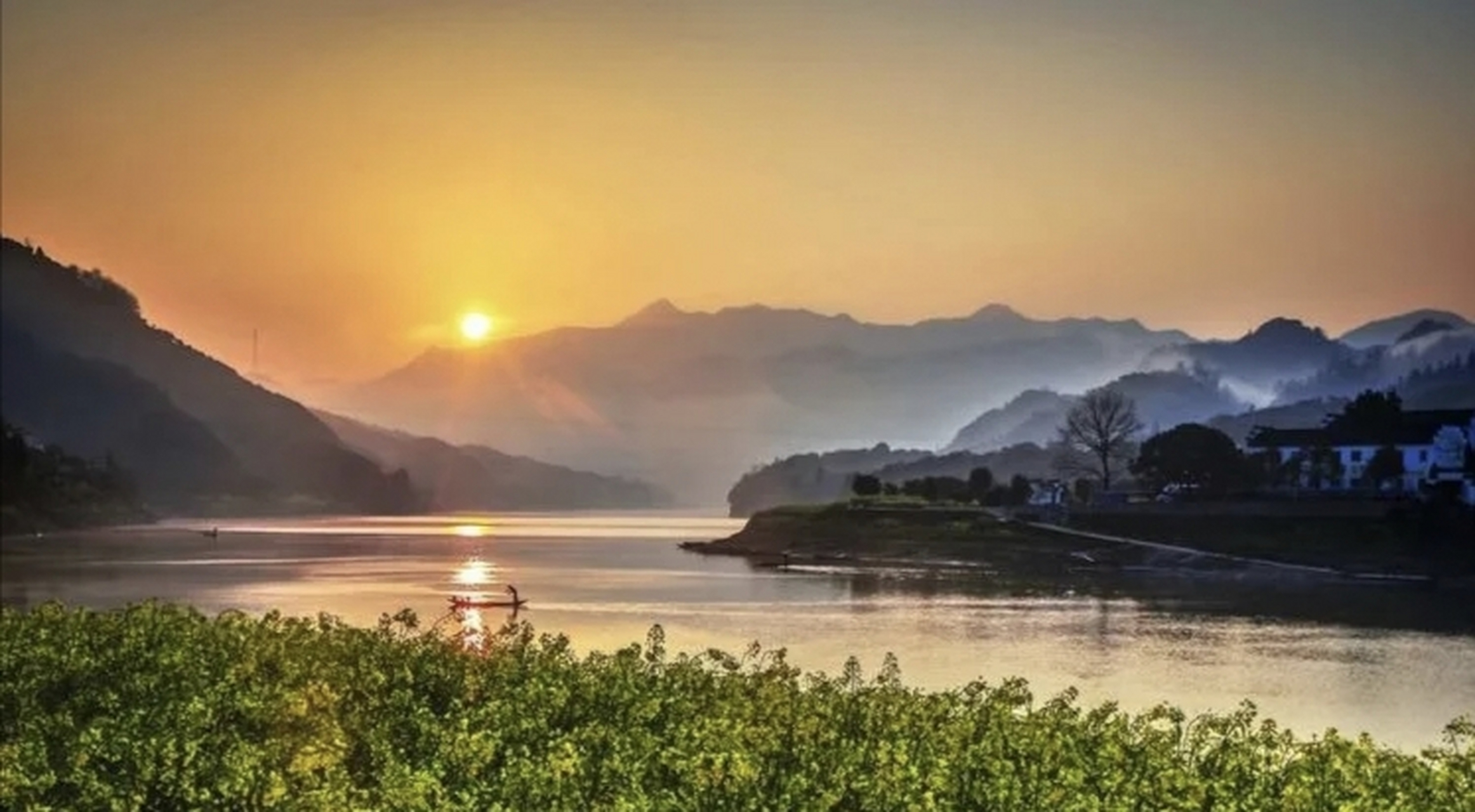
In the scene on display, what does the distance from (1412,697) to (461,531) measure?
157 ft

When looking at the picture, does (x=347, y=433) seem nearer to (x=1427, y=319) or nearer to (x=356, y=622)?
(x=356, y=622)

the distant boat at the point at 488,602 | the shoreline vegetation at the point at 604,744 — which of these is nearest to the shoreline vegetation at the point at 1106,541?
the distant boat at the point at 488,602

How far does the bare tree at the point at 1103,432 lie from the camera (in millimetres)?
34156

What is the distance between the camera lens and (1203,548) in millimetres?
31547

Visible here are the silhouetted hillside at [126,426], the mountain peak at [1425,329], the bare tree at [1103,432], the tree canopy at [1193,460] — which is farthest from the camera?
the silhouetted hillside at [126,426]

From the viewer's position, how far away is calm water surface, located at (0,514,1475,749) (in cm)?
2061

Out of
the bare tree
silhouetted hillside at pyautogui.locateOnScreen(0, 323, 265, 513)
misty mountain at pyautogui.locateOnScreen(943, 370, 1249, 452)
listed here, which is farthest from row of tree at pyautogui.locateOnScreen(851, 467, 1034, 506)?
silhouetted hillside at pyautogui.locateOnScreen(0, 323, 265, 513)

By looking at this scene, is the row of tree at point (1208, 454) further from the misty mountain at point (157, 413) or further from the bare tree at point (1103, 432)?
the misty mountain at point (157, 413)

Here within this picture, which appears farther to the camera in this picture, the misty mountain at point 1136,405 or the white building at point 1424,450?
the misty mountain at point 1136,405

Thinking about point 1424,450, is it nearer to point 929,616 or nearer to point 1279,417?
point 1279,417

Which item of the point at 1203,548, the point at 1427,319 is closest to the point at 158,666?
the point at 1427,319

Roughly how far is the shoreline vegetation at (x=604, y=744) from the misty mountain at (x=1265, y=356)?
18.0 metres

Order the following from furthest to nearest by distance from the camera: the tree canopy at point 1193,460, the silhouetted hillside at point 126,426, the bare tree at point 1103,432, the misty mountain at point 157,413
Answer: the silhouetted hillside at point 126,426 < the misty mountain at point 157,413 < the bare tree at point 1103,432 < the tree canopy at point 1193,460

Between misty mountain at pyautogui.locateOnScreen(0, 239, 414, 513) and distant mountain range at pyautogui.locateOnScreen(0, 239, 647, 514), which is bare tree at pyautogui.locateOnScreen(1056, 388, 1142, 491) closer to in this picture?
distant mountain range at pyautogui.locateOnScreen(0, 239, 647, 514)
